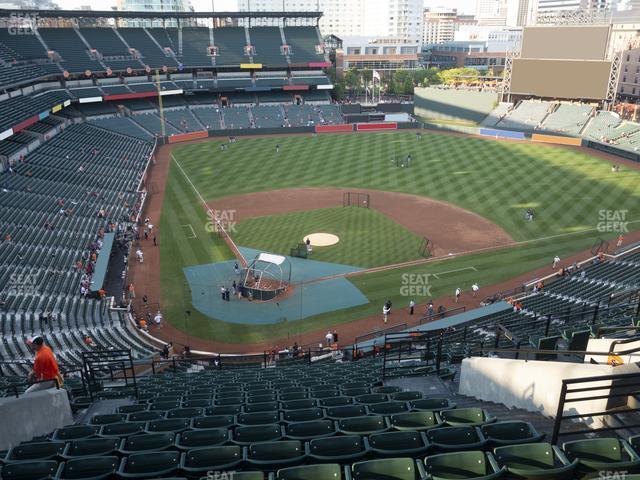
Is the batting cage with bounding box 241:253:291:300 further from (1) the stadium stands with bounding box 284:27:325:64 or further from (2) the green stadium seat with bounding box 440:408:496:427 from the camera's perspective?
(1) the stadium stands with bounding box 284:27:325:64

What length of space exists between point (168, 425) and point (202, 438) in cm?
114

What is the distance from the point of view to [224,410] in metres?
10.0

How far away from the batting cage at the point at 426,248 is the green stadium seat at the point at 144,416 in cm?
2616

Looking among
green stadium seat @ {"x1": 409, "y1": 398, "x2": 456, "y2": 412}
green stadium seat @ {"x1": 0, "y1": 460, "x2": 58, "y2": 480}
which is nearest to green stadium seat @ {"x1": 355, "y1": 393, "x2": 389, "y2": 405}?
green stadium seat @ {"x1": 409, "y1": 398, "x2": 456, "y2": 412}

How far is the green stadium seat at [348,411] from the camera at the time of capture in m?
9.14

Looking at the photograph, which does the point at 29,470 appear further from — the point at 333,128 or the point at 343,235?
the point at 333,128

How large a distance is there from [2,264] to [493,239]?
102 ft

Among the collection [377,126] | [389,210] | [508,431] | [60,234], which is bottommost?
[389,210]

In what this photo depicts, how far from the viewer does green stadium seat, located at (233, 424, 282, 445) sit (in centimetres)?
806

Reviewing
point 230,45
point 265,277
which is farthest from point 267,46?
point 265,277

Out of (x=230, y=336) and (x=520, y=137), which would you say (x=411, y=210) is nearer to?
(x=230, y=336)

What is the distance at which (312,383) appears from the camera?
1343 cm

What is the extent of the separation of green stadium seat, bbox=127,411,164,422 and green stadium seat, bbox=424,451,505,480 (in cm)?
575

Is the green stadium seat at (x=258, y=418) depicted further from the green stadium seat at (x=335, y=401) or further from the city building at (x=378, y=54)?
the city building at (x=378, y=54)
